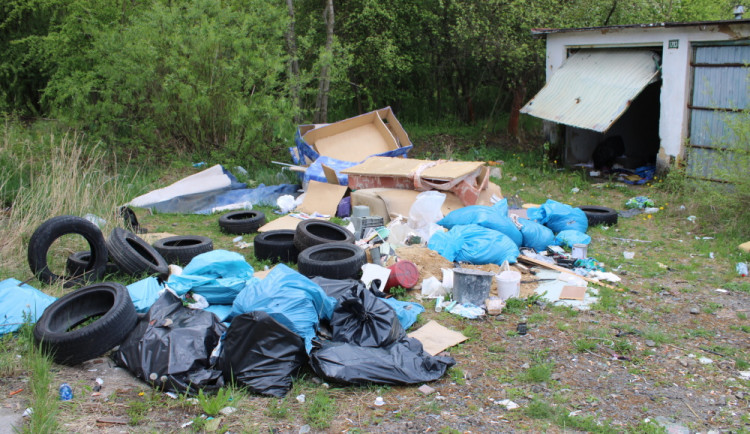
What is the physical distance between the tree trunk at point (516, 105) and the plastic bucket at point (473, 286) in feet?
28.7

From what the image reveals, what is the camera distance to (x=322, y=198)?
29.9 feet

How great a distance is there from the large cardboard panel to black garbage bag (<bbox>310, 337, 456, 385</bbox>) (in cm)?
636

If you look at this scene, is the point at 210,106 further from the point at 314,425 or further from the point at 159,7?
the point at 314,425

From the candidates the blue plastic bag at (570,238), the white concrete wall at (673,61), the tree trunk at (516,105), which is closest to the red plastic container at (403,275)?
the blue plastic bag at (570,238)

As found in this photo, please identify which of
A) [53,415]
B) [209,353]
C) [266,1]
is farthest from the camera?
[266,1]

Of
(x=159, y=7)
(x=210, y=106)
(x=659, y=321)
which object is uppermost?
(x=159, y=7)

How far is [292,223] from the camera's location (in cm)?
830

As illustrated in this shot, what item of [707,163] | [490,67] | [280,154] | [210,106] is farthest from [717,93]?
[210,106]

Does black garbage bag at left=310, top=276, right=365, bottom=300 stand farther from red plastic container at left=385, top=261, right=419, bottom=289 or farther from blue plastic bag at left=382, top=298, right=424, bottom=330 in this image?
red plastic container at left=385, top=261, right=419, bottom=289

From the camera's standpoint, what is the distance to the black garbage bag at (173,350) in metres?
4.15

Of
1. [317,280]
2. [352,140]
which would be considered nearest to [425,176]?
[352,140]

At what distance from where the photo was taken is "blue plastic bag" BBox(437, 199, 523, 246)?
7082mm

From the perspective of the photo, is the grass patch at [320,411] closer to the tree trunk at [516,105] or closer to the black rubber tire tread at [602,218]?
the black rubber tire tread at [602,218]

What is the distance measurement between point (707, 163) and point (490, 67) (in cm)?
590
